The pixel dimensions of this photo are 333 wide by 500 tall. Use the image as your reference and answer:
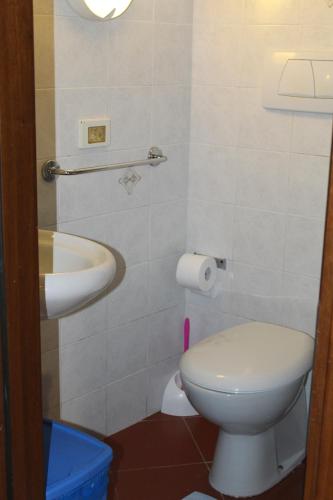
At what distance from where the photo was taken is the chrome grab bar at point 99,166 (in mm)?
2178

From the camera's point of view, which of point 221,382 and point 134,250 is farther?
point 134,250

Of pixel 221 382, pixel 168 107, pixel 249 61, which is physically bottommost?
pixel 221 382

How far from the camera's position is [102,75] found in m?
2.32

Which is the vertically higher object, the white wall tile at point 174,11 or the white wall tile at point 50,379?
the white wall tile at point 174,11

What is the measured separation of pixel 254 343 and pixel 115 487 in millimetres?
666

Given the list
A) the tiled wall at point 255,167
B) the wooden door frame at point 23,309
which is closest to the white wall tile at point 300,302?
the tiled wall at point 255,167

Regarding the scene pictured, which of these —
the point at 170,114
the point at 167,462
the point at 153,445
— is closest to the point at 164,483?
the point at 167,462

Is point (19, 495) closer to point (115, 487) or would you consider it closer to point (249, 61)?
point (115, 487)

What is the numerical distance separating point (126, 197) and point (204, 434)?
0.95m

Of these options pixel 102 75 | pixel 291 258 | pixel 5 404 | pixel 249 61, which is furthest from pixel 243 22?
pixel 5 404

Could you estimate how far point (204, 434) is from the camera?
270cm

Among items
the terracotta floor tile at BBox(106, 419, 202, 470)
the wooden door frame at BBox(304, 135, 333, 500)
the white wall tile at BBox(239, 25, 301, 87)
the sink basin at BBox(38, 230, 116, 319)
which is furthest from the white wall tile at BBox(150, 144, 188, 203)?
the wooden door frame at BBox(304, 135, 333, 500)

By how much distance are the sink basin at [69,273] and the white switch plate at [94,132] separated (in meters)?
0.39

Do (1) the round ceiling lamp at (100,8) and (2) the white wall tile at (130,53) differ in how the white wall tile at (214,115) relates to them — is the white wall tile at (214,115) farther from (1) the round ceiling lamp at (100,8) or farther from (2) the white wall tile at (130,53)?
(1) the round ceiling lamp at (100,8)
